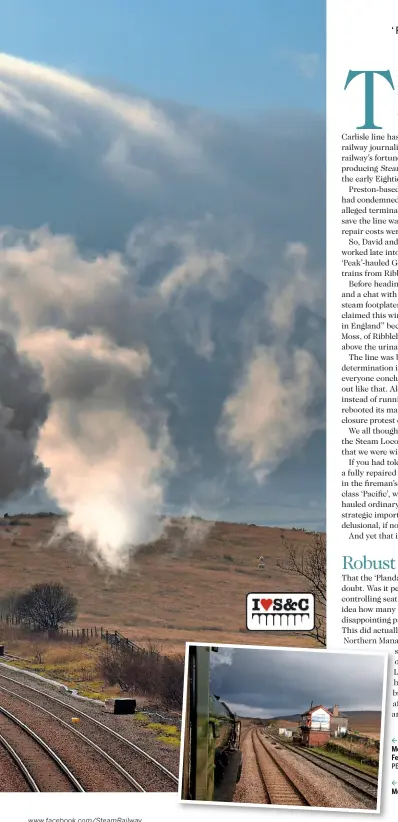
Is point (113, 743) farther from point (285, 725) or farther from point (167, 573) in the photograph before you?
point (167, 573)

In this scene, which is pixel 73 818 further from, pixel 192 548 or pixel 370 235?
pixel 192 548

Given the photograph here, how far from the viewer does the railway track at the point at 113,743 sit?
25.6 feet

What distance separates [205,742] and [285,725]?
0.74m

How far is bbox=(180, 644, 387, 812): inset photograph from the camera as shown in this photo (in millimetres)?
6418

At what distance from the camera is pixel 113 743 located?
8906 millimetres

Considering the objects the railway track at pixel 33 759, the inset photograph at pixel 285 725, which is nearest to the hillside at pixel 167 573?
the railway track at pixel 33 759

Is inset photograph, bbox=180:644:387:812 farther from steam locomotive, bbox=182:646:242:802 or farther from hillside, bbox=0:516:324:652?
hillside, bbox=0:516:324:652

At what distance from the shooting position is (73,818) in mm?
7340

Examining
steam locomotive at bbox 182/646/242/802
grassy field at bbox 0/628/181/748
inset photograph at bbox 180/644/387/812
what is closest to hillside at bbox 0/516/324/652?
grassy field at bbox 0/628/181/748

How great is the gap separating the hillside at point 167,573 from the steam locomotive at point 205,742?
8989 mm

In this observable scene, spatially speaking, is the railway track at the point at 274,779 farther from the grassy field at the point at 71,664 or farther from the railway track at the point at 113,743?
the grassy field at the point at 71,664

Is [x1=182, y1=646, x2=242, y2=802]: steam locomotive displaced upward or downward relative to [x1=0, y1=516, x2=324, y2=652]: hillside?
downward

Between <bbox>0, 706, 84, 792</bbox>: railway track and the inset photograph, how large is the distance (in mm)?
1674

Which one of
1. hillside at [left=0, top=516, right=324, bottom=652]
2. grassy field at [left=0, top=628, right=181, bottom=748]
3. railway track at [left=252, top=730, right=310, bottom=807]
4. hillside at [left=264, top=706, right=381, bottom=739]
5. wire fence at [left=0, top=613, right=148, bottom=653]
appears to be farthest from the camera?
hillside at [left=0, top=516, right=324, bottom=652]
